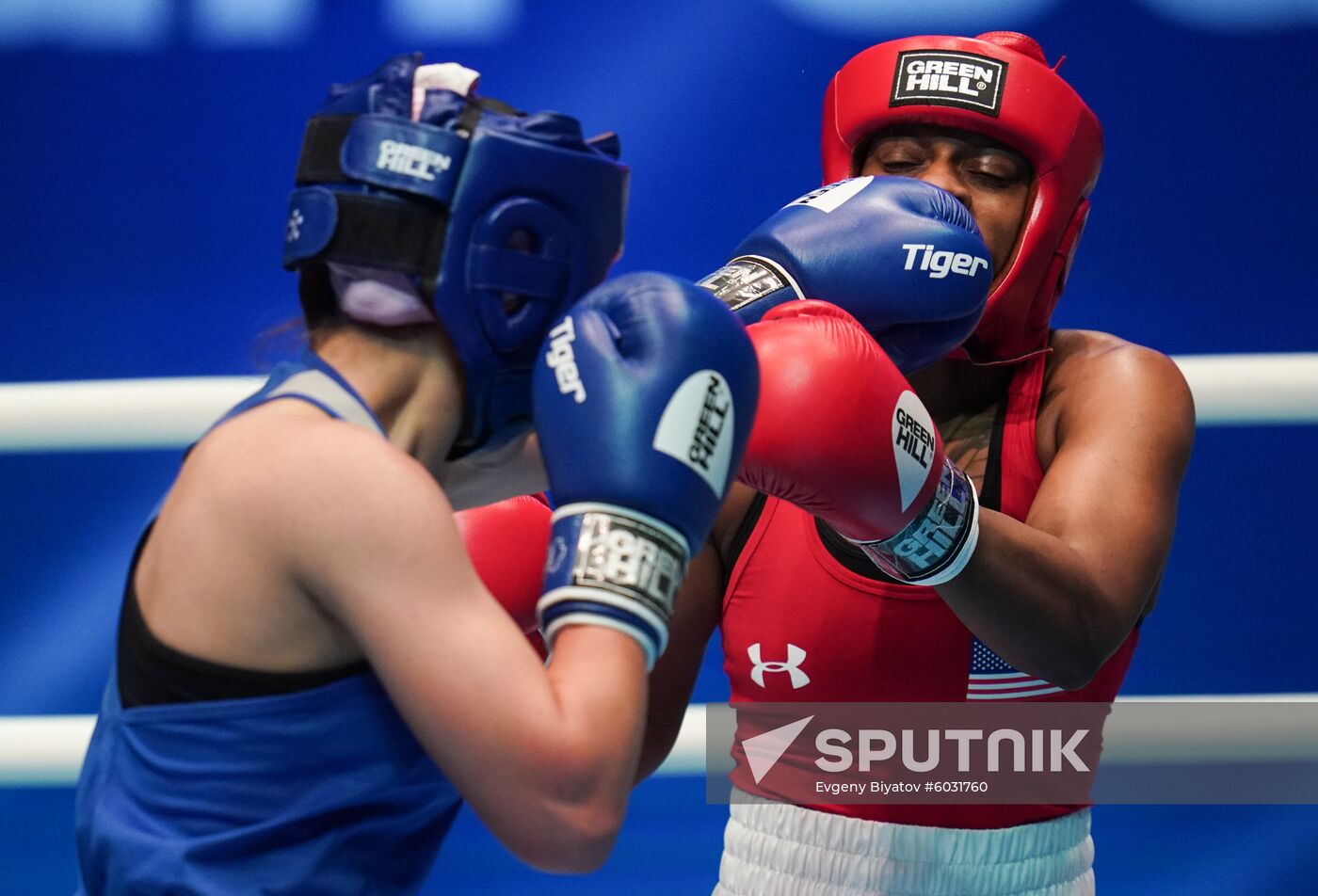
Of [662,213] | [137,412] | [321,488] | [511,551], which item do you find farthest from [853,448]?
[662,213]

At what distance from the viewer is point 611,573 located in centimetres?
107

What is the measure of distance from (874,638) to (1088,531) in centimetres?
28

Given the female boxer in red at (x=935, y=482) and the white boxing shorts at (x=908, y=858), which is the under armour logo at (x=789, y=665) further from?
the white boxing shorts at (x=908, y=858)

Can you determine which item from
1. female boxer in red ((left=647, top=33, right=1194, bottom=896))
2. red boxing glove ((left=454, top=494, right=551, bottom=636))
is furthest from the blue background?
red boxing glove ((left=454, top=494, right=551, bottom=636))

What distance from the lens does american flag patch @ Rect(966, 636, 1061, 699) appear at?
1.67m

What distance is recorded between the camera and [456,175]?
116 centimetres

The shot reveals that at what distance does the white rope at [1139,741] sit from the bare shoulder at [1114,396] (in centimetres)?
78

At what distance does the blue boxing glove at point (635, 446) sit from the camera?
3.53 feet

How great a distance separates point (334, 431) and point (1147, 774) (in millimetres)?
2115

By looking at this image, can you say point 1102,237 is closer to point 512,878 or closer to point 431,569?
point 512,878

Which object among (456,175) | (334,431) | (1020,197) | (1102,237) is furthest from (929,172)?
(1102,237)

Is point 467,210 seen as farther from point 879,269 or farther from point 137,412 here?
point 137,412

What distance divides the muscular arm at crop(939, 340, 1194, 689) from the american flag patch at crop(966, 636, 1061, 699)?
143mm

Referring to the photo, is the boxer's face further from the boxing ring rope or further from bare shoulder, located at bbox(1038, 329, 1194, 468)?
the boxing ring rope
